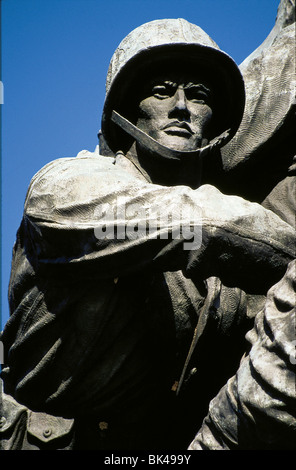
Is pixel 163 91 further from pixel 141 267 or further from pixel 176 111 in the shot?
pixel 141 267

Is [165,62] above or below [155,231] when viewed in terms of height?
above

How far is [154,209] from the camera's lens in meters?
4.35

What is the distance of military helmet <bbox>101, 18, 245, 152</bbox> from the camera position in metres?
5.38

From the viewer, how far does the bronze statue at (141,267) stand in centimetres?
433

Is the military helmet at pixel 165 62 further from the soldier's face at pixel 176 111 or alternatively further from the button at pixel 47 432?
the button at pixel 47 432

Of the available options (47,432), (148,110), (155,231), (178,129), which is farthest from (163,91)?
(47,432)

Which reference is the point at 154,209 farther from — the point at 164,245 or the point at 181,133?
the point at 181,133

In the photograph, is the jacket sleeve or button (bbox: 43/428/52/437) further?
button (bbox: 43/428/52/437)

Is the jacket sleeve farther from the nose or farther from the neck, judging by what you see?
the nose

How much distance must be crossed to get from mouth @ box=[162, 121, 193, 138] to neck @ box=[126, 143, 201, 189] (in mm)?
138

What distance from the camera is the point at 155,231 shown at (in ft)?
14.1

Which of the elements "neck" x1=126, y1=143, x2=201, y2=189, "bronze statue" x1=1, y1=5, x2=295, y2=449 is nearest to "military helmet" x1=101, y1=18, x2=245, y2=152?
"bronze statue" x1=1, y1=5, x2=295, y2=449

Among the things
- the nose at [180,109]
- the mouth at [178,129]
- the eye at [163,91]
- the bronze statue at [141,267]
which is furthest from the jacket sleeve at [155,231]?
the eye at [163,91]

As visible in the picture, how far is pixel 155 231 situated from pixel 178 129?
3.58ft
